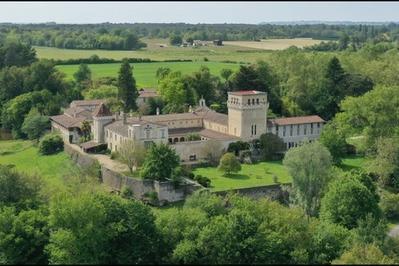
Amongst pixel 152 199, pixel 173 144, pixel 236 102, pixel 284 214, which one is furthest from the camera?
pixel 236 102

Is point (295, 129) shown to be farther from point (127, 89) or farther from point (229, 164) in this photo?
point (127, 89)

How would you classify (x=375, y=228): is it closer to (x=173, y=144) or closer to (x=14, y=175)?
(x=14, y=175)

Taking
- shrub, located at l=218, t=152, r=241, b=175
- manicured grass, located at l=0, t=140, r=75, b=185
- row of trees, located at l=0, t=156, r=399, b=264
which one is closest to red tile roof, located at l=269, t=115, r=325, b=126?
shrub, located at l=218, t=152, r=241, b=175

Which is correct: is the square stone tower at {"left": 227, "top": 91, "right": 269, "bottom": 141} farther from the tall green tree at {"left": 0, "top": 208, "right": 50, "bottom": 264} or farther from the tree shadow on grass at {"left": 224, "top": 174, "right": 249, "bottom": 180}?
the tall green tree at {"left": 0, "top": 208, "right": 50, "bottom": 264}

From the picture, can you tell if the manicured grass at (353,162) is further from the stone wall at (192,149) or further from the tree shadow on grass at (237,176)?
the stone wall at (192,149)

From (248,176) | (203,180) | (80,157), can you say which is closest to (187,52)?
(80,157)

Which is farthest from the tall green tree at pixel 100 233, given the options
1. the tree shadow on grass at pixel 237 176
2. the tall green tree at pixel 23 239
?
the tree shadow on grass at pixel 237 176

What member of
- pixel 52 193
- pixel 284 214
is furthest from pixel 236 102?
pixel 284 214
